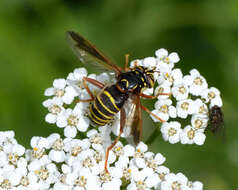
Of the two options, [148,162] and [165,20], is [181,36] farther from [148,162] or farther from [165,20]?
[148,162]

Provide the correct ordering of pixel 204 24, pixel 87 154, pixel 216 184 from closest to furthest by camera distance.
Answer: pixel 87 154
pixel 216 184
pixel 204 24

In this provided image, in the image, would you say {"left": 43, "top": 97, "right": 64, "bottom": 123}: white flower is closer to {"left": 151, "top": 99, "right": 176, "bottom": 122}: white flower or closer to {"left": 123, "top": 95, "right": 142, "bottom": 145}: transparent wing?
{"left": 123, "top": 95, "right": 142, "bottom": 145}: transparent wing

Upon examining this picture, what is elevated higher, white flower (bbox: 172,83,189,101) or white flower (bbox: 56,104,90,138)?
white flower (bbox: 172,83,189,101)

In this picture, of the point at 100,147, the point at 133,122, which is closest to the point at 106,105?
the point at 133,122

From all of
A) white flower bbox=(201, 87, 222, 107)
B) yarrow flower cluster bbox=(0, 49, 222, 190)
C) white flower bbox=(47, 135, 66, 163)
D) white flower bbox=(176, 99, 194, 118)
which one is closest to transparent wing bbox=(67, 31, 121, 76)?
yarrow flower cluster bbox=(0, 49, 222, 190)

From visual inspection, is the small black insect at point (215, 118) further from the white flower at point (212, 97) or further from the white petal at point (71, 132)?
the white petal at point (71, 132)

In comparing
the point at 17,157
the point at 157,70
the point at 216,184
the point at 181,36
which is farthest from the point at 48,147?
the point at 181,36
